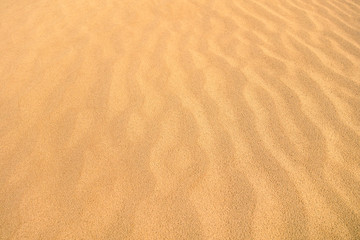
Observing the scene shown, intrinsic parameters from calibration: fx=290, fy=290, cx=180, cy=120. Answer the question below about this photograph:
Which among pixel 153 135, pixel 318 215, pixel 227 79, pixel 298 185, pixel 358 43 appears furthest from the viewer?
pixel 358 43

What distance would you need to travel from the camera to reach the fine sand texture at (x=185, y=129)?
1450mm

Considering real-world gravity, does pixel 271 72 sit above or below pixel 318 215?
above

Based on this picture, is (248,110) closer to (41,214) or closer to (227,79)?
(227,79)

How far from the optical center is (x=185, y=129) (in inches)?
74.4

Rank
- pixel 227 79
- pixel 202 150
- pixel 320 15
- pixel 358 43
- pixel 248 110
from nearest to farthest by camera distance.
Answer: pixel 202 150 < pixel 248 110 < pixel 227 79 < pixel 358 43 < pixel 320 15

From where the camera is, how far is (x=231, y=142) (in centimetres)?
179

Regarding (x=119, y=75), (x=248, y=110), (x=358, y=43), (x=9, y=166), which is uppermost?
(x=358, y=43)

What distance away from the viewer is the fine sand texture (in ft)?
4.76

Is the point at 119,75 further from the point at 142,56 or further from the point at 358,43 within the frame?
the point at 358,43

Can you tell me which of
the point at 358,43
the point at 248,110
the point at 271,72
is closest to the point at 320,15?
the point at 358,43

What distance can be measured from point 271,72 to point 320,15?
134 cm

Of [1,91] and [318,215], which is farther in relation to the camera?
[1,91]

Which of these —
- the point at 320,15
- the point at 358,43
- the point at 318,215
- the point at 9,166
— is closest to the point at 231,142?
the point at 318,215

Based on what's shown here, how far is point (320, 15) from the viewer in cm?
311
